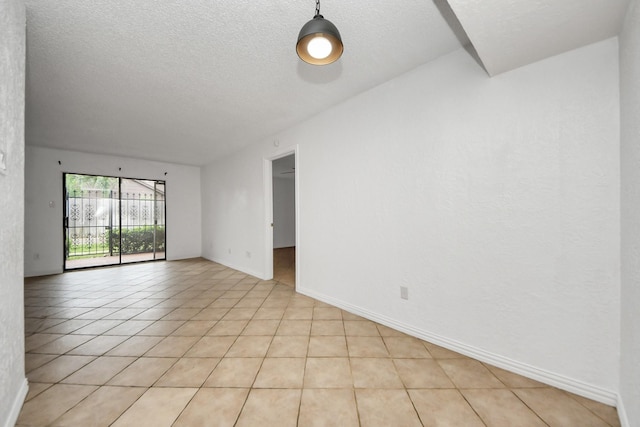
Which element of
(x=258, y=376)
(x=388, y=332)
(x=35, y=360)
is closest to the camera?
(x=258, y=376)

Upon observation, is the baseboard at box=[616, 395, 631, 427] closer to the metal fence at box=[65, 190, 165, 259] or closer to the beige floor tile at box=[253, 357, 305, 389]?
the beige floor tile at box=[253, 357, 305, 389]

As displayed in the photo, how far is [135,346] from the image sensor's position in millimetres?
2109

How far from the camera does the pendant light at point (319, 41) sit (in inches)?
47.8

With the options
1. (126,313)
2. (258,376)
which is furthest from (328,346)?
(126,313)

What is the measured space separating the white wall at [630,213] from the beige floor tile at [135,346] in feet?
10.5

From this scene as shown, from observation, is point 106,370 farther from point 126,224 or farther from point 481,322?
point 126,224

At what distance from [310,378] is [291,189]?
7.47m

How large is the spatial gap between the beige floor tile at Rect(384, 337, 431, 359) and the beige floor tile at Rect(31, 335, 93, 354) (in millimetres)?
2835

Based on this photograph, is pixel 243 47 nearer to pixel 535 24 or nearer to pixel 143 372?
pixel 535 24

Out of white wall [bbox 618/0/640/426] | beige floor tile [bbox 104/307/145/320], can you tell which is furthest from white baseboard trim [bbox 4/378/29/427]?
white wall [bbox 618/0/640/426]

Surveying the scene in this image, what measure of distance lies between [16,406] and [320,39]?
2.71 meters

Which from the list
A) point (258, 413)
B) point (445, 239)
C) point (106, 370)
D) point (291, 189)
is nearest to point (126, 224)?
point (291, 189)

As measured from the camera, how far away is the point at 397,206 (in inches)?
92.6

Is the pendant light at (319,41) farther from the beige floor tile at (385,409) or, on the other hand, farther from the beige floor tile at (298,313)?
the beige floor tile at (298,313)
